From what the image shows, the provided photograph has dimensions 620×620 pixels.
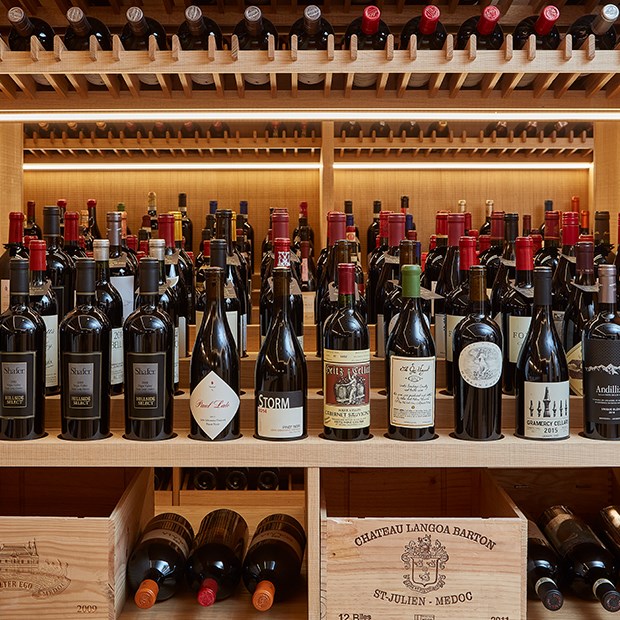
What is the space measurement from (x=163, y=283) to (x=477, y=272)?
61cm

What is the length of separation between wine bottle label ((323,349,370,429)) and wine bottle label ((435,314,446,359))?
10.8 inches

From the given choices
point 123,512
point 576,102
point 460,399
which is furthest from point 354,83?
point 123,512

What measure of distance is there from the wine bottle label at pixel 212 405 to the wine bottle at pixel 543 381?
1.65 ft

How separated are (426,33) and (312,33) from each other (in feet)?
0.88

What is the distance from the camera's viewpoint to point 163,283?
1660 millimetres

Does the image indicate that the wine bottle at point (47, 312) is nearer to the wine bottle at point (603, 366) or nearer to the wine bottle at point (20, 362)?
the wine bottle at point (20, 362)

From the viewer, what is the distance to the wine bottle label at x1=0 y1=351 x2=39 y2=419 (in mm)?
1414

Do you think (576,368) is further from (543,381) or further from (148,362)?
(148,362)

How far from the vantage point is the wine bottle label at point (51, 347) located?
5.05 feet

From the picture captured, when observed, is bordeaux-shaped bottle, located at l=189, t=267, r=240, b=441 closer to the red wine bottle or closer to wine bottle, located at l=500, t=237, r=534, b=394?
the red wine bottle

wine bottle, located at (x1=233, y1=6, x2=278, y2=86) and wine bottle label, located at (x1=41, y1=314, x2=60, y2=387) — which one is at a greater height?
wine bottle, located at (x1=233, y1=6, x2=278, y2=86)

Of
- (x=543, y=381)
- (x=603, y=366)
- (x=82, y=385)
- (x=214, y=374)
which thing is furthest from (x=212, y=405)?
(x=603, y=366)

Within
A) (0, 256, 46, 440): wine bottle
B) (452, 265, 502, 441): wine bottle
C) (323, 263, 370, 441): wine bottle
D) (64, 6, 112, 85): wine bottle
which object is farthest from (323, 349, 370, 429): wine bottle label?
(64, 6, 112, 85): wine bottle

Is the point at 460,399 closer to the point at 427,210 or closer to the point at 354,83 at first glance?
the point at 354,83
